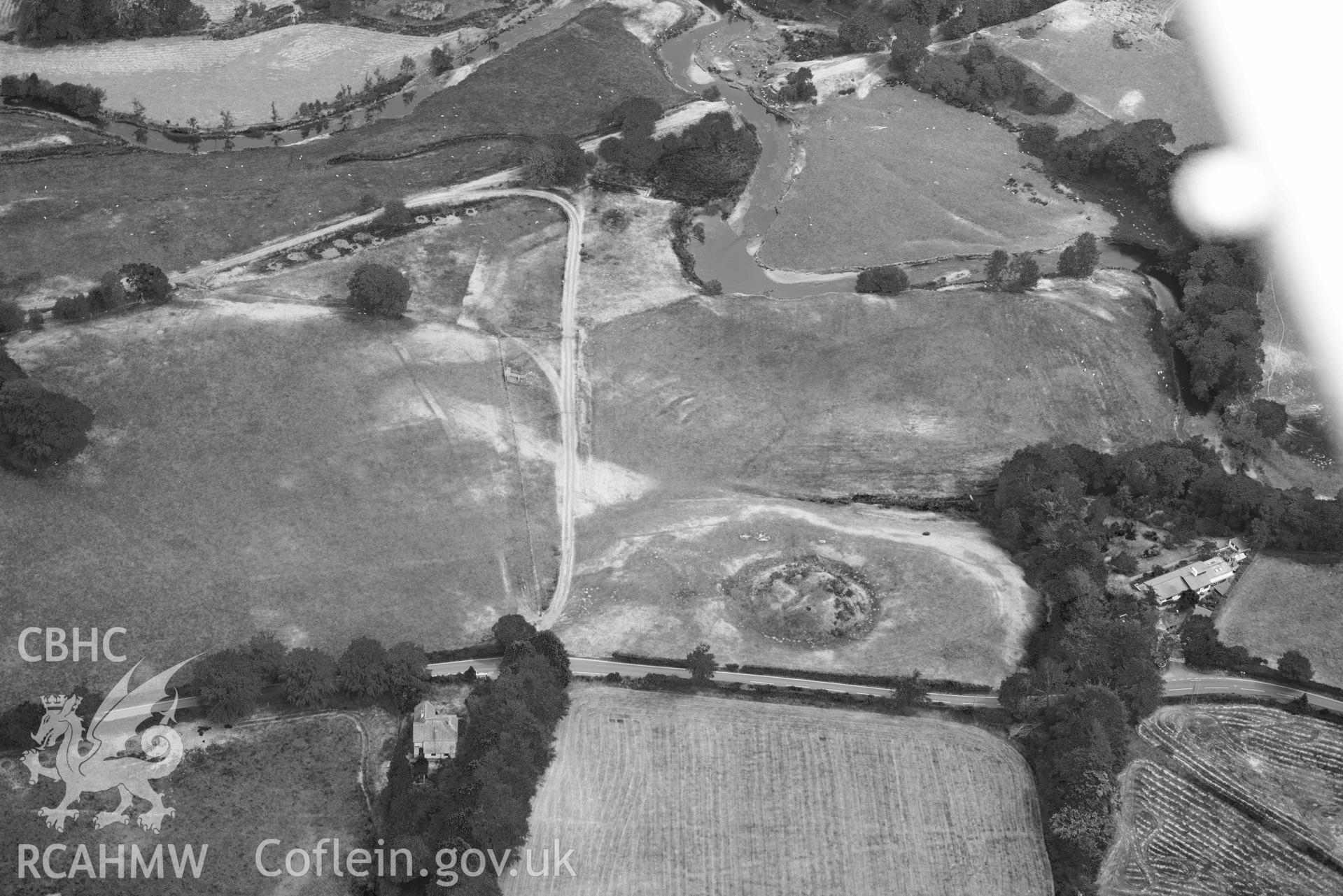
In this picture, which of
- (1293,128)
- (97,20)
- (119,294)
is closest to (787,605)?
(119,294)

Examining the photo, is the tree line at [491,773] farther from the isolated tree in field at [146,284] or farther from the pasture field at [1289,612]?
the isolated tree in field at [146,284]

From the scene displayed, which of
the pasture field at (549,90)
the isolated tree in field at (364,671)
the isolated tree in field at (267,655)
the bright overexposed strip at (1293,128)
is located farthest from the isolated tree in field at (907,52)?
the isolated tree in field at (267,655)

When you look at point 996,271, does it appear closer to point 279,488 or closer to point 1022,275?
point 1022,275

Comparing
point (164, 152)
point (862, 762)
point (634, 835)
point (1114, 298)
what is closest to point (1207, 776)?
point (862, 762)

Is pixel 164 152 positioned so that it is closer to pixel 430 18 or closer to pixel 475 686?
pixel 430 18

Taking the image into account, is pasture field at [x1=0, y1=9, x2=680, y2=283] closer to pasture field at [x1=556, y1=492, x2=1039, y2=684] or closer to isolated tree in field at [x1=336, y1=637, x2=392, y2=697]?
pasture field at [x1=556, y1=492, x2=1039, y2=684]

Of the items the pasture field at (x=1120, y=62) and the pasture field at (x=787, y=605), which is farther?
the pasture field at (x=1120, y=62)
